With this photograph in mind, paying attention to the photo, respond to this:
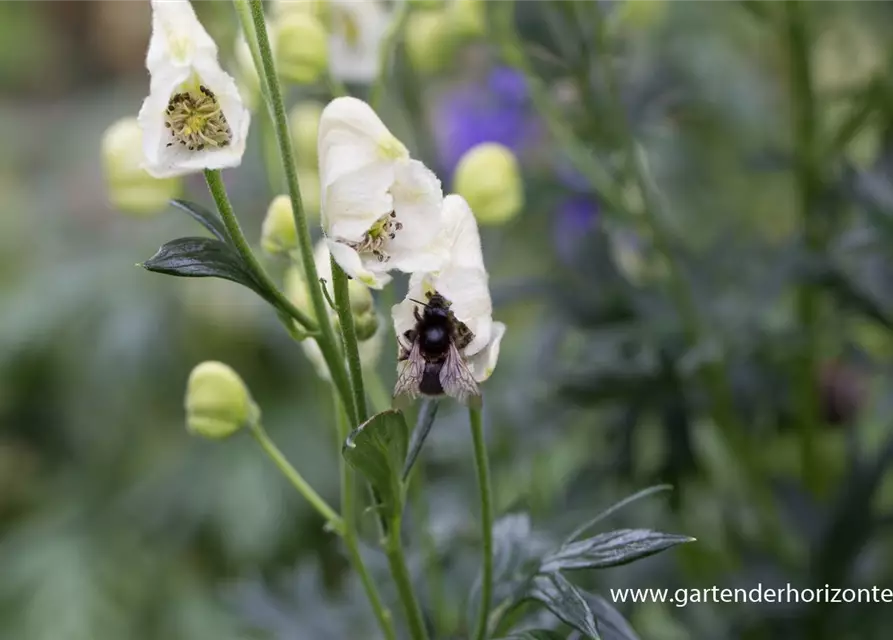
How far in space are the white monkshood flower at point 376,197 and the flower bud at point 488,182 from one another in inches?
5.8

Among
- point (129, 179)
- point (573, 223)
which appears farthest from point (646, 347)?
point (129, 179)

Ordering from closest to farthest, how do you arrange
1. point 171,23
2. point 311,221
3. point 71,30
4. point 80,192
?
point 171,23 < point 311,221 < point 80,192 < point 71,30

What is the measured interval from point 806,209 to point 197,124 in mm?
461

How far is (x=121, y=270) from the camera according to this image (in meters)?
1.26

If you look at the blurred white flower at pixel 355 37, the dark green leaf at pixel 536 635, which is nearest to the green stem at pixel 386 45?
the blurred white flower at pixel 355 37

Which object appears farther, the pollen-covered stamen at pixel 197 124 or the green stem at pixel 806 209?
the green stem at pixel 806 209

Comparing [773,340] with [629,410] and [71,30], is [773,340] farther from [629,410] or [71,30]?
[71,30]

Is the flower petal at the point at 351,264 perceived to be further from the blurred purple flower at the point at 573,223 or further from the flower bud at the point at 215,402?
the blurred purple flower at the point at 573,223

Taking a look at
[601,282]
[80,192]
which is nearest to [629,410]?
[601,282]

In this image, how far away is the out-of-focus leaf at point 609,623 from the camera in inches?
12.5

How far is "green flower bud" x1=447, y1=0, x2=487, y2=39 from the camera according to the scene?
0.54 m

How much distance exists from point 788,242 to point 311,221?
1.00ft

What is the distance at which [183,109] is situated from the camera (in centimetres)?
29

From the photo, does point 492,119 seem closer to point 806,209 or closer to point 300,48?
point 806,209
